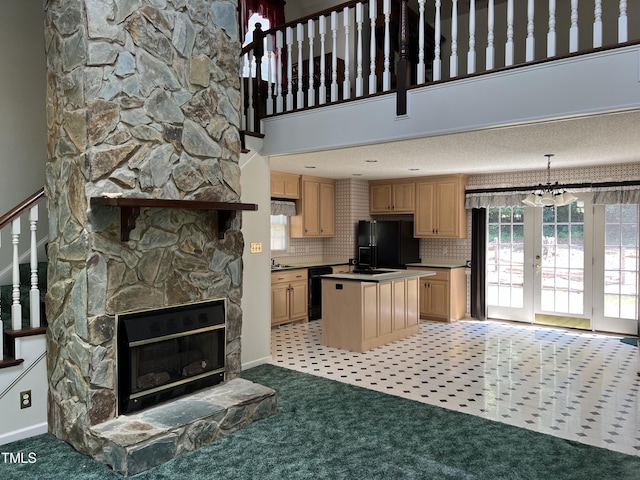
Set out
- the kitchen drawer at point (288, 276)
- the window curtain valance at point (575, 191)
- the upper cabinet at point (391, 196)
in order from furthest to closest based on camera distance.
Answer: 1. the upper cabinet at point (391, 196)
2. the kitchen drawer at point (288, 276)
3. the window curtain valance at point (575, 191)

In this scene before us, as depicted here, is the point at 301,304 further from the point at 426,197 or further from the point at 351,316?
the point at 426,197

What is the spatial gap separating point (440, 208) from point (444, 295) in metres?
1.38

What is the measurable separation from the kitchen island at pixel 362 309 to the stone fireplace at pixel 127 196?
2.09 meters

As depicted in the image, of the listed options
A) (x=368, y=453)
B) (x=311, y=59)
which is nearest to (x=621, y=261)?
(x=311, y=59)

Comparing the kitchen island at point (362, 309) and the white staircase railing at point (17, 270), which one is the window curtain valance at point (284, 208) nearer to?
the kitchen island at point (362, 309)

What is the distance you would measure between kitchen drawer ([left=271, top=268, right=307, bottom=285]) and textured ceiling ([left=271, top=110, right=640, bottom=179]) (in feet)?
4.88

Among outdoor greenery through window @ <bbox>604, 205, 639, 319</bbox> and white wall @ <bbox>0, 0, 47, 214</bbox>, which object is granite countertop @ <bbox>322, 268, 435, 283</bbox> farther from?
white wall @ <bbox>0, 0, 47, 214</bbox>

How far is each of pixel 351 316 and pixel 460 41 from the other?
14.4 ft

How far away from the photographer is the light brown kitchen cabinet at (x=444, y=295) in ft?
24.1

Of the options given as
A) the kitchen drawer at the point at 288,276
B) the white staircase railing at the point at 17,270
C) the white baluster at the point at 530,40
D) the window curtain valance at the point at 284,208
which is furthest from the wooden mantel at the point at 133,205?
the window curtain valance at the point at 284,208

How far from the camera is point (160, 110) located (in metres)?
3.33

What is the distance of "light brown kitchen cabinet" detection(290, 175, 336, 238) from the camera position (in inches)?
300

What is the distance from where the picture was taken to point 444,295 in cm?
737

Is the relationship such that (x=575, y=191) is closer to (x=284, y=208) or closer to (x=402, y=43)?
(x=402, y=43)
